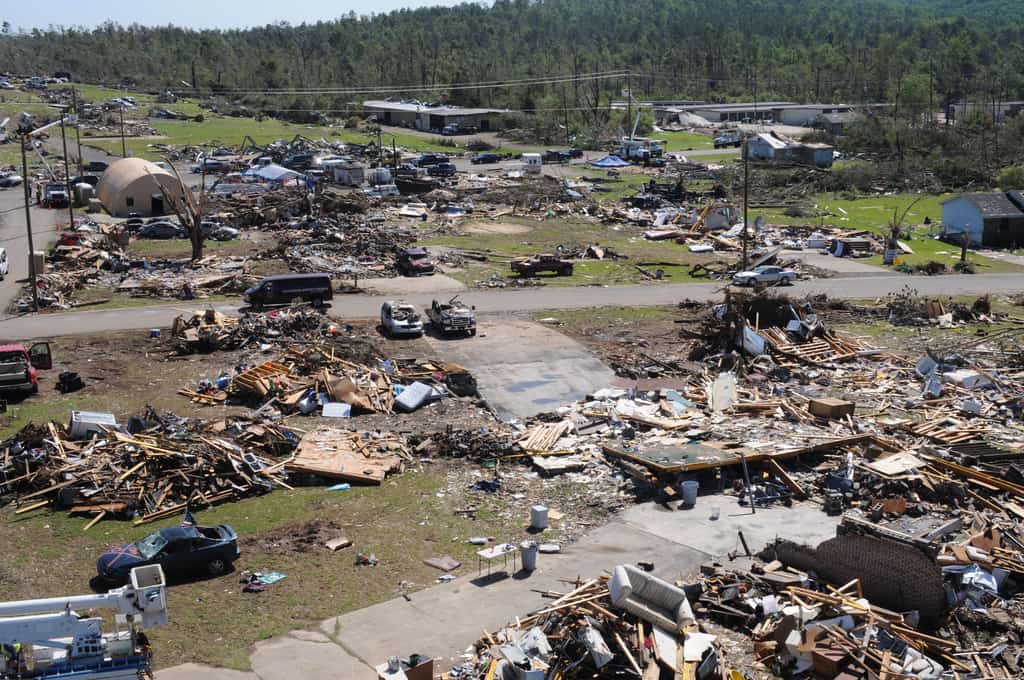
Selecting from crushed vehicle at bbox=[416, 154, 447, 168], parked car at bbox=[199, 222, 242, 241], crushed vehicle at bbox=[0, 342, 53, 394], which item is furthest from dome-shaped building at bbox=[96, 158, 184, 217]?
crushed vehicle at bbox=[0, 342, 53, 394]

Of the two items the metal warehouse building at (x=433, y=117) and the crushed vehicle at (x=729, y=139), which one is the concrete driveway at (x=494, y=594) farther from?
the metal warehouse building at (x=433, y=117)

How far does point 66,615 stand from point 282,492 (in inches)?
420

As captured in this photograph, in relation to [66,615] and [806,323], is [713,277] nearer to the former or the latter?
[806,323]

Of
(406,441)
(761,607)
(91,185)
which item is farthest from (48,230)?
(761,607)

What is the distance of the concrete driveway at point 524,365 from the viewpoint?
31.5m

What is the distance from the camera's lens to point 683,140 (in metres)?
113

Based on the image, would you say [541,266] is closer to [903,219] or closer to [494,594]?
[903,219]

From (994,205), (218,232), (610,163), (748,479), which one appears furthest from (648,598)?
(610,163)

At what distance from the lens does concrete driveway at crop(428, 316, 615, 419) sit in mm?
31453

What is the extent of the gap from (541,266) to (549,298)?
4419 millimetres

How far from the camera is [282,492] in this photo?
2434 centimetres

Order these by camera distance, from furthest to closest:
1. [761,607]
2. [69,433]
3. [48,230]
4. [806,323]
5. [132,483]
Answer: [48,230], [806,323], [69,433], [132,483], [761,607]

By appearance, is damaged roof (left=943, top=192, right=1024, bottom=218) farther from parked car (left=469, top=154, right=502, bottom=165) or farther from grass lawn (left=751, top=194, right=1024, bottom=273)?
parked car (left=469, top=154, right=502, bottom=165)

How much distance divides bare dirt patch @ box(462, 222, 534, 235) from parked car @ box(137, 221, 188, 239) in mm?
15855
